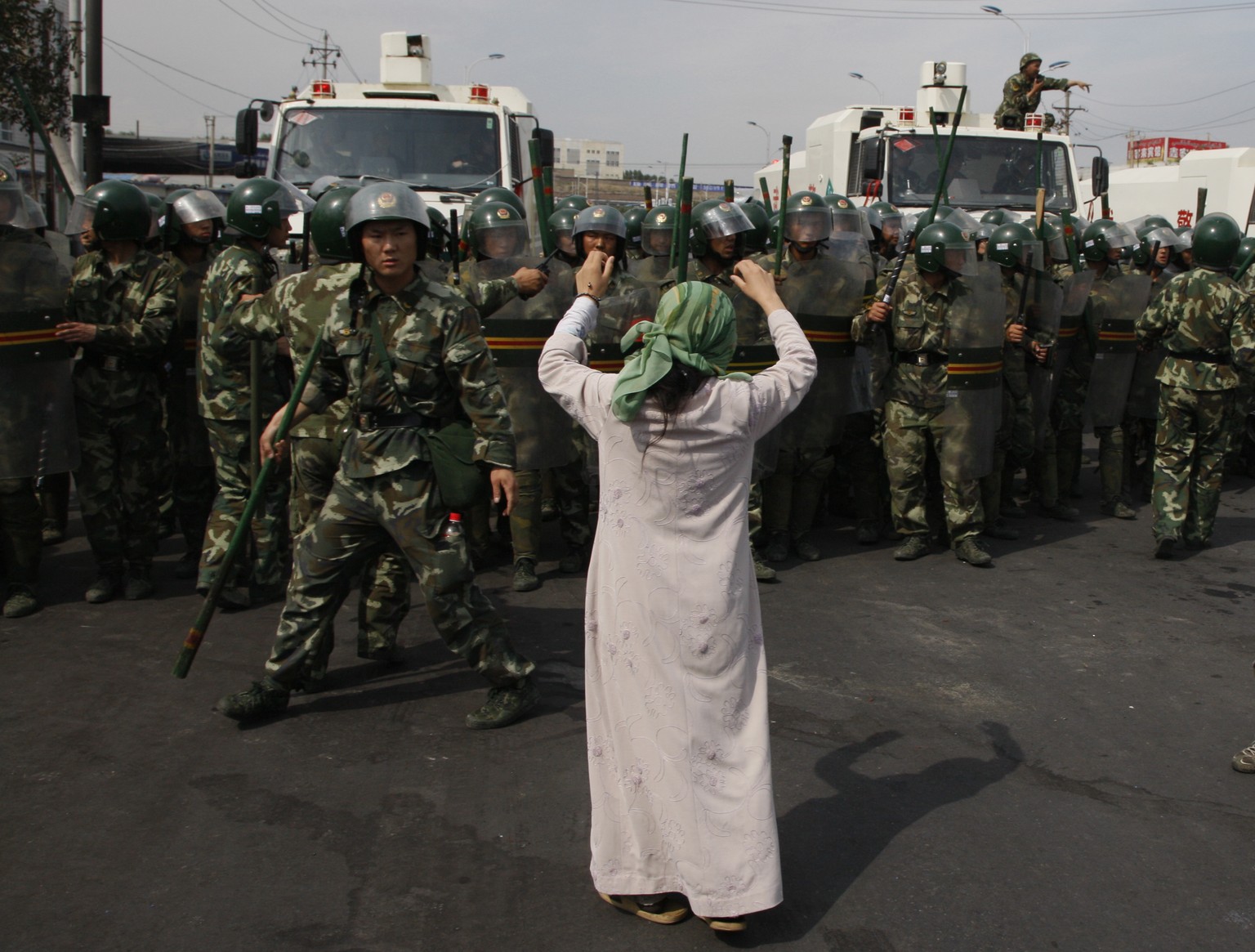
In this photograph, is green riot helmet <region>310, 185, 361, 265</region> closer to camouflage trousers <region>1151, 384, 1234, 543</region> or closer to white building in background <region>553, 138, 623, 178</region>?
camouflage trousers <region>1151, 384, 1234, 543</region>

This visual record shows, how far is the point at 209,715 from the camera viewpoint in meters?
4.96

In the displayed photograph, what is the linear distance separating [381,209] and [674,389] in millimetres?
1716

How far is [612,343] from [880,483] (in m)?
2.44

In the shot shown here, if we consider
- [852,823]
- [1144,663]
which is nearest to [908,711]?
[852,823]

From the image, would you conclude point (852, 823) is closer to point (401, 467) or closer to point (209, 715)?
point (401, 467)

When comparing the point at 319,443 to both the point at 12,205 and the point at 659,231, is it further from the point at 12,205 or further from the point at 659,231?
the point at 659,231

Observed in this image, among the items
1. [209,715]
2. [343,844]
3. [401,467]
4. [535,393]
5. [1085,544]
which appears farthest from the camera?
[1085,544]

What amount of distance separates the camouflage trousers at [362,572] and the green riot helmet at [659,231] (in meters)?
3.09

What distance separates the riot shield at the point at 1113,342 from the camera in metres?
8.89

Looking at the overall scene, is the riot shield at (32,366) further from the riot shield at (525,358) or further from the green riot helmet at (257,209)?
the riot shield at (525,358)

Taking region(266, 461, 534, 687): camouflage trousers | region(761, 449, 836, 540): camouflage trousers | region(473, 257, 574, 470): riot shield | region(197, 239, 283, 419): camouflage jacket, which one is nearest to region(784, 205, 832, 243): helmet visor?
region(761, 449, 836, 540): camouflage trousers

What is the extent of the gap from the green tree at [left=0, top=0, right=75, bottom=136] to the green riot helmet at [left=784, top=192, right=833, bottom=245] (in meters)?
13.6

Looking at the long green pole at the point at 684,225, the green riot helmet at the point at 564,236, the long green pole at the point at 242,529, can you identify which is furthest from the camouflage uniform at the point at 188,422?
the long green pole at the point at 684,225

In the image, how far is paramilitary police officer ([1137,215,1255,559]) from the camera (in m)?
7.60
